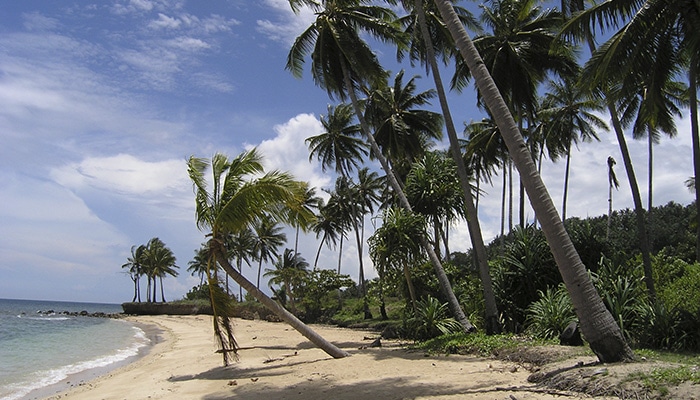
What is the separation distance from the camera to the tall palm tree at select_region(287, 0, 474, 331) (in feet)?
57.7

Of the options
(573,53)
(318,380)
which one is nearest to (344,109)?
(573,53)

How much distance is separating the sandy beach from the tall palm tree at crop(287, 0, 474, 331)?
830 cm

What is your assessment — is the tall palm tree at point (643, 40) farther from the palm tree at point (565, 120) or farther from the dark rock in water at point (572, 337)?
the palm tree at point (565, 120)

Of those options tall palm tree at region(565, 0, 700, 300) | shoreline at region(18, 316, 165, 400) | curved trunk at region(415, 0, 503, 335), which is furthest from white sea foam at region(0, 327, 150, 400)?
tall palm tree at region(565, 0, 700, 300)

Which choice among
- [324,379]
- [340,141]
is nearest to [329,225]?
[340,141]

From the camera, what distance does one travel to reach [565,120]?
84.8 ft

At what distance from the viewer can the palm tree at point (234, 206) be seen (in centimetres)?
1018

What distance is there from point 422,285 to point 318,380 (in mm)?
9659

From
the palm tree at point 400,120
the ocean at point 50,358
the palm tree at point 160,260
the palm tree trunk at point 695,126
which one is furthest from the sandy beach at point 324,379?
the palm tree at point 160,260

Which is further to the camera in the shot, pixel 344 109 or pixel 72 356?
pixel 344 109

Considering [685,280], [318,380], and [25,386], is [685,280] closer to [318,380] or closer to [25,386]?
[318,380]

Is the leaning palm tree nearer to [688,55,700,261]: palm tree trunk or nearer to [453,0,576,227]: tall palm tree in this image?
[688,55,700,261]: palm tree trunk

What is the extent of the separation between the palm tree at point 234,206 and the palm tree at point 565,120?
1889 centimetres

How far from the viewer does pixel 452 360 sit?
32.2ft
